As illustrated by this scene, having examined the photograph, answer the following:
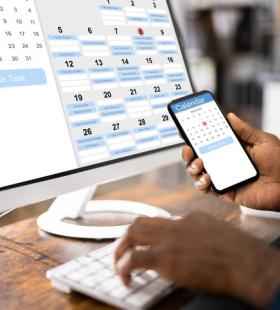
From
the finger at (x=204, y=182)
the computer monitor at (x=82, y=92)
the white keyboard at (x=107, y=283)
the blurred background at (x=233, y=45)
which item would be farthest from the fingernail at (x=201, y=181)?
the blurred background at (x=233, y=45)

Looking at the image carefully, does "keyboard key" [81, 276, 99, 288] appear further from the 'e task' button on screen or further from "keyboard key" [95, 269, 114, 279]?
the 'e task' button on screen

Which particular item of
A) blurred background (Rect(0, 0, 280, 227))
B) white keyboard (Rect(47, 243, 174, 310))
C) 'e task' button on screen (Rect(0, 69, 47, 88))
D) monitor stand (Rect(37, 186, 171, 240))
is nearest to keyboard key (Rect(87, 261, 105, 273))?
white keyboard (Rect(47, 243, 174, 310))

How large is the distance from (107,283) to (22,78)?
0.98 ft

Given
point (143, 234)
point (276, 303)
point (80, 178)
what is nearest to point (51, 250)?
point (80, 178)

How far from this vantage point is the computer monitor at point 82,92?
2.02ft

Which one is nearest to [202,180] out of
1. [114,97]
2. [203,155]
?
[203,155]

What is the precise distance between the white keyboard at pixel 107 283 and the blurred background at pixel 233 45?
3.06 metres

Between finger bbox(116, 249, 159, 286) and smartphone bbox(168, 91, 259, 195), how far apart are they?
258 millimetres

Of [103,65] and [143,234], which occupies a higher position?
[103,65]

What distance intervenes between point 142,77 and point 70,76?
0.46ft

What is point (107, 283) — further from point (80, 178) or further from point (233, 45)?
point (233, 45)

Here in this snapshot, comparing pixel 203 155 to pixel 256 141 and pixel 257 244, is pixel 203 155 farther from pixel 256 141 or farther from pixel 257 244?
pixel 257 244

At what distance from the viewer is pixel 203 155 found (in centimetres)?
69

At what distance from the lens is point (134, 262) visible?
1.47 feet
